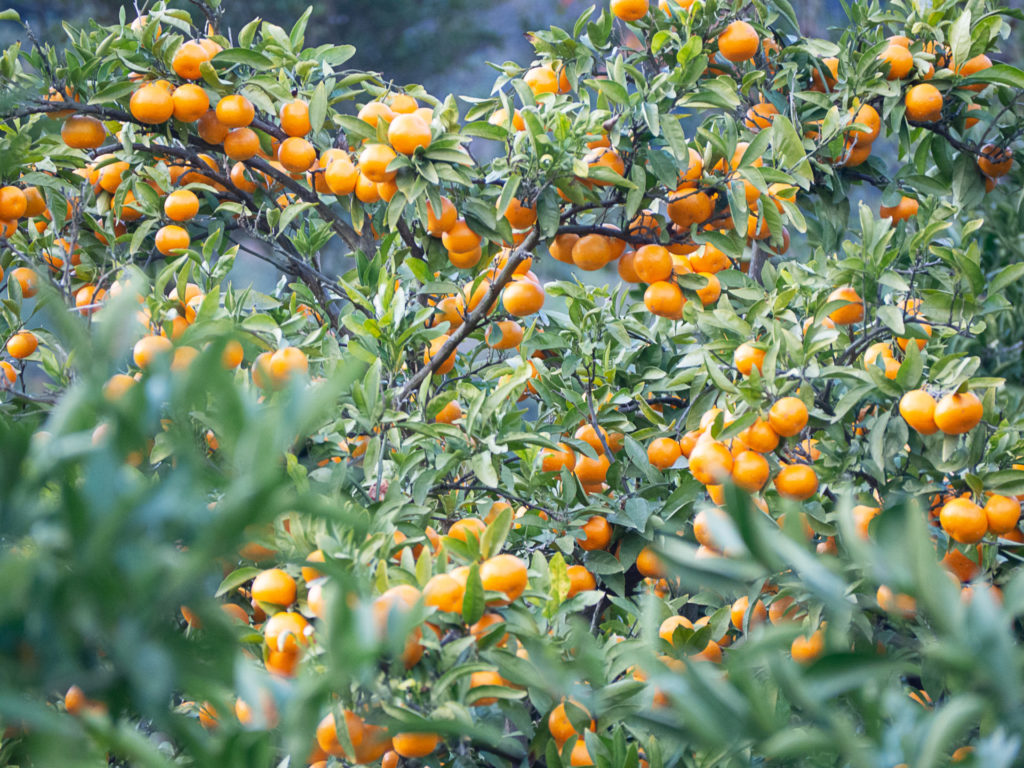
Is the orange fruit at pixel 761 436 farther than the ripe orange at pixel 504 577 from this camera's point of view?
Yes

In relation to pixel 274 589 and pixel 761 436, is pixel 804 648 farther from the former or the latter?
pixel 274 589

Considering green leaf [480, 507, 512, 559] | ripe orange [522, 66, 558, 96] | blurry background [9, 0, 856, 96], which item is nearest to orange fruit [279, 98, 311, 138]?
ripe orange [522, 66, 558, 96]

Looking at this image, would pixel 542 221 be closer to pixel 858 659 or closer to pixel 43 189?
pixel 43 189

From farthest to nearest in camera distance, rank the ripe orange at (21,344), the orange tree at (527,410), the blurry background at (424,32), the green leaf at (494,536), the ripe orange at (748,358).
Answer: the blurry background at (424,32) → the ripe orange at (21,344) → the ripe orange at (748,358) → the green leaf at (494,536) → the orange tree at (527,410)

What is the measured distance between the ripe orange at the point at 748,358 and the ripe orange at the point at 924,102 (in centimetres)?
67

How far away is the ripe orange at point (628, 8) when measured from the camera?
146 centimetres

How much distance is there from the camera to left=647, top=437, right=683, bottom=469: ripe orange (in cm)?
137

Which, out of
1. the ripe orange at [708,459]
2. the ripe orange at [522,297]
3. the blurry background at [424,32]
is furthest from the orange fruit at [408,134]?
the blurry background at [424,32]

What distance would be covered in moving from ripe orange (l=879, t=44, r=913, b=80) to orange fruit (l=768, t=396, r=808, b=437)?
0.77 meters

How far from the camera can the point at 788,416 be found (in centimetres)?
109

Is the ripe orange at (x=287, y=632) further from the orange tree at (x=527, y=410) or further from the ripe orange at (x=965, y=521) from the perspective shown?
the ripe orange at (x=965, y=521)

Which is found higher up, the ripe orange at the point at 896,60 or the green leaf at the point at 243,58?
the green leaf at the point at 243,58

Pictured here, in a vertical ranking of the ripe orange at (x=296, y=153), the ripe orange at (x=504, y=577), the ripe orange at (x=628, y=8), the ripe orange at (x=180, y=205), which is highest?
the ripe orange at (x=628, y=8)

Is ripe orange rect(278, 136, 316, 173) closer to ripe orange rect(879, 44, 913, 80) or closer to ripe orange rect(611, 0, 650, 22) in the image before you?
ripe orange rect(611, 0, 650, 22)
